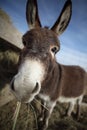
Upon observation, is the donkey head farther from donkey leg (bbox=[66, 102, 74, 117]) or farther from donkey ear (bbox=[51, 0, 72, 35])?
donkey leg (bbox=[66, 102, 74, 117])

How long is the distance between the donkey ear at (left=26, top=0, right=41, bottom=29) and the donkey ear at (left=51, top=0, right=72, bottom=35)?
84 millimetres

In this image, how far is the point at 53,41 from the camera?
921 millimetres

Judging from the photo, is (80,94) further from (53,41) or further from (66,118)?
(53,41)

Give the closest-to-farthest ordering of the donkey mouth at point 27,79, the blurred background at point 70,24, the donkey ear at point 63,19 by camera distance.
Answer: the donkey mouth at point 27,79 < the donkey ear at point 63,19 < the blurred background at point 70,24

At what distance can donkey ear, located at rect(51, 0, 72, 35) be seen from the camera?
993mm

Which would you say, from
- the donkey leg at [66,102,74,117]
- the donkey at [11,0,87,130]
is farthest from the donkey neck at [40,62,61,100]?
the donkey leg at [66,102,74,117]

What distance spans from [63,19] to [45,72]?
0.28 metres

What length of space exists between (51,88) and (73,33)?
1.03ft

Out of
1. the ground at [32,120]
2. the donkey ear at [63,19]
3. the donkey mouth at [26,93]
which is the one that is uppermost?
the donkey ear at [63,19]

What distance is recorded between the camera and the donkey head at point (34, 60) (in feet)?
2.67

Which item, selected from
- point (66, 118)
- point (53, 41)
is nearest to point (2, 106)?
point (66, 118)

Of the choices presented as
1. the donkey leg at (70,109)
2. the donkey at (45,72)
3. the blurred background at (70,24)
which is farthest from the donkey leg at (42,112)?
the blurred background at (70,24)

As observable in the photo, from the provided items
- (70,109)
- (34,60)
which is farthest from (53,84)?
(34,60)

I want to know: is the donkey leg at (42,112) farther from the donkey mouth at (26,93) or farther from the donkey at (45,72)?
the donkey mouth at (26,93)
